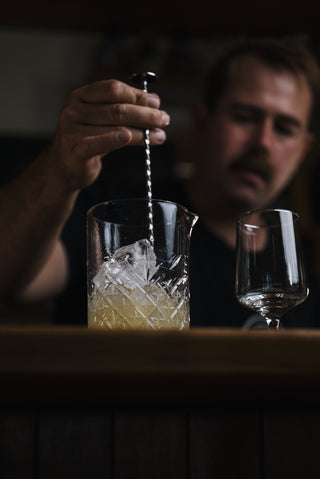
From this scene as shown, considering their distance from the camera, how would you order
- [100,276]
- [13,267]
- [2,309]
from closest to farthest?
[100,276] → [13,267] → [2,309]

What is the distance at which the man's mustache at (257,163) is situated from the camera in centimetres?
154

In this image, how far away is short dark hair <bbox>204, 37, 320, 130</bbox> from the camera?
1641 millimetres

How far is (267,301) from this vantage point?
27.4 inches

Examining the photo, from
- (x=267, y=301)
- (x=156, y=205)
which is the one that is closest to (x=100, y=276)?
(x=156, y=205)

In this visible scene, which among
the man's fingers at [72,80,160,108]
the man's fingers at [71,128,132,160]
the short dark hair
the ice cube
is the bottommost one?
the ice cube

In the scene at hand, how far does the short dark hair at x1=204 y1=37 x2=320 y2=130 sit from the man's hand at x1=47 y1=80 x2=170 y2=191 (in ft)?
3.25

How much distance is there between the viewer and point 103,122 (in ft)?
2.42

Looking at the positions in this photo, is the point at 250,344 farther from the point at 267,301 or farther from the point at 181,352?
the point at 267,301

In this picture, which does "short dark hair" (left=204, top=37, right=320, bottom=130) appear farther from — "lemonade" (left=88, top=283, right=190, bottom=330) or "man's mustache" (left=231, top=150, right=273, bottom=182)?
"lemonade" (left=88, top=283, right=190, bottom=330)

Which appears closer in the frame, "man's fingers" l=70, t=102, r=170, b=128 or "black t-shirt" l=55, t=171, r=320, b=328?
"man's fingers" l=70, t=102, r=170, b=128

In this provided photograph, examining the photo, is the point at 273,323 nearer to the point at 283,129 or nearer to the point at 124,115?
the point at 124,115

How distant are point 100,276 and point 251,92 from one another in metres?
1.12

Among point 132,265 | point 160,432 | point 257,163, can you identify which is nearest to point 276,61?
point 257,163

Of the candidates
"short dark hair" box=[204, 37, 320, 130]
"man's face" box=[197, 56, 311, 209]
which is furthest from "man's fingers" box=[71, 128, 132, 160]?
"short dark hair" box=[204, 37, 320, 130]
